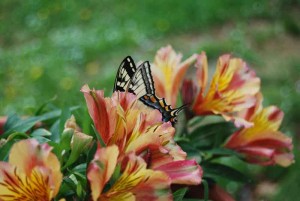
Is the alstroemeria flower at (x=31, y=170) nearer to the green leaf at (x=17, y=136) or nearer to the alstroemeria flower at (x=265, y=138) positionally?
the green leaf at (x=17, y=136)

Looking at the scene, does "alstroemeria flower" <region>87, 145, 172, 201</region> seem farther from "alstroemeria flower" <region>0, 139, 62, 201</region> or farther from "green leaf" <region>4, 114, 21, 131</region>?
"green leaf" <region>4, 114, 21, 131</region>

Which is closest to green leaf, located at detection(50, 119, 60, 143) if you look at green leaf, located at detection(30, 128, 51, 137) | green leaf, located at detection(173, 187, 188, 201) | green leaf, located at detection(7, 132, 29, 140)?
green leaf, located at detection(30, 128, 51, 137)

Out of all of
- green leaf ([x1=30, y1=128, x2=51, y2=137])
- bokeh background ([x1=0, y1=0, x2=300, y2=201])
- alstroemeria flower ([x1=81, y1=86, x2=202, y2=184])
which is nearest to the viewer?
alstroemeria flower ([x1=81, y1=86, x2=202, y2=184])

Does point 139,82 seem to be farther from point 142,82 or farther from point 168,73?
point 168,73

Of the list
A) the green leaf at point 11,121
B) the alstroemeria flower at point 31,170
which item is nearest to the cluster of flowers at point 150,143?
the alstroemeria flower at point 31,170

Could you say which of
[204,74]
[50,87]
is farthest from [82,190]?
[50,87]

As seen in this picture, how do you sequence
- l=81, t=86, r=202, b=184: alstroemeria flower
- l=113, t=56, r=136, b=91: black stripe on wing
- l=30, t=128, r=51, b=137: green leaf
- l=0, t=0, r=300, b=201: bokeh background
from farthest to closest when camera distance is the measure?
l=0, t=0, r=300, b=201: bokeh background → l=30, t=128, r=51, b=137: green leaf → l=113, t=56, r=136, b=91: black stripe on wing → l=81, t=86, r=202, b=184: alstroemeria flower
